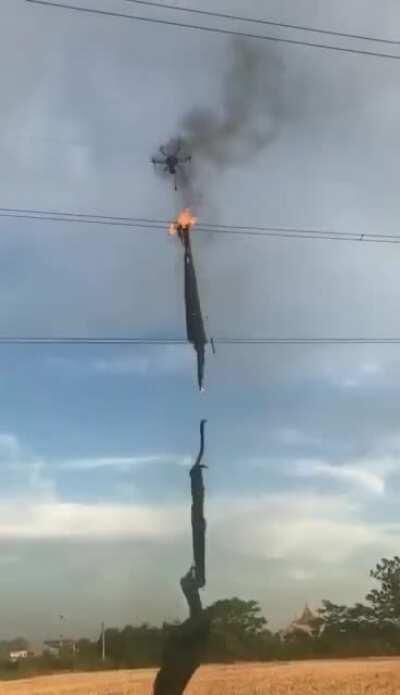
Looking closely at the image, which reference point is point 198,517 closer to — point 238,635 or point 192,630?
point 192,630

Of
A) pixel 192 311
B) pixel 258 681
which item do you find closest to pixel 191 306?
pixel 192 311

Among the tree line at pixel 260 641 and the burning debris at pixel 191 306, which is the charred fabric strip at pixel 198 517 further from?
the tree line at pixel 260 641

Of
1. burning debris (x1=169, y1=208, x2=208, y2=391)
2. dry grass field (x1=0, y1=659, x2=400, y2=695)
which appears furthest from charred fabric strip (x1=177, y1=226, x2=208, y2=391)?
dry grass field (x1=0, y1=659, x2=400, y2=695)

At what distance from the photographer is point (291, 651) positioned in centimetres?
8594

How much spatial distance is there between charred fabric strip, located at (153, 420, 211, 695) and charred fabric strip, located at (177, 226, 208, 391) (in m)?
3.19

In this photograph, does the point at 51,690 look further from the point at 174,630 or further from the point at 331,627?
the point at 331,627

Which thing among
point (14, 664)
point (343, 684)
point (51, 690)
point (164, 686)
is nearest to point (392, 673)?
point (343, 684)

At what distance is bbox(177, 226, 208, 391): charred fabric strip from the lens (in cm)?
4181

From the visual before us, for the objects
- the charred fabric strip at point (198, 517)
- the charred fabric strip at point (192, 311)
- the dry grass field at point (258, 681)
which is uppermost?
the charred fabric strip at point (192, 311)

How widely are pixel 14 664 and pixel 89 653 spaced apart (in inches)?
283

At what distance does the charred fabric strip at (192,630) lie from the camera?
4275 centimetres

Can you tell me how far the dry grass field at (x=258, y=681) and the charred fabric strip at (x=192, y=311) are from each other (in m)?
31.8

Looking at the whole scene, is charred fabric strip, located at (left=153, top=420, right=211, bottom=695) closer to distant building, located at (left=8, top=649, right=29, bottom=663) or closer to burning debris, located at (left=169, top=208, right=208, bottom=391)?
burning debris, located at (left=169, top=208, right=208, bottom=391)

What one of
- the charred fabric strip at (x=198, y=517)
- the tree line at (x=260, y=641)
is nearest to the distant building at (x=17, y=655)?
the tree line at (x=260, y=641)
